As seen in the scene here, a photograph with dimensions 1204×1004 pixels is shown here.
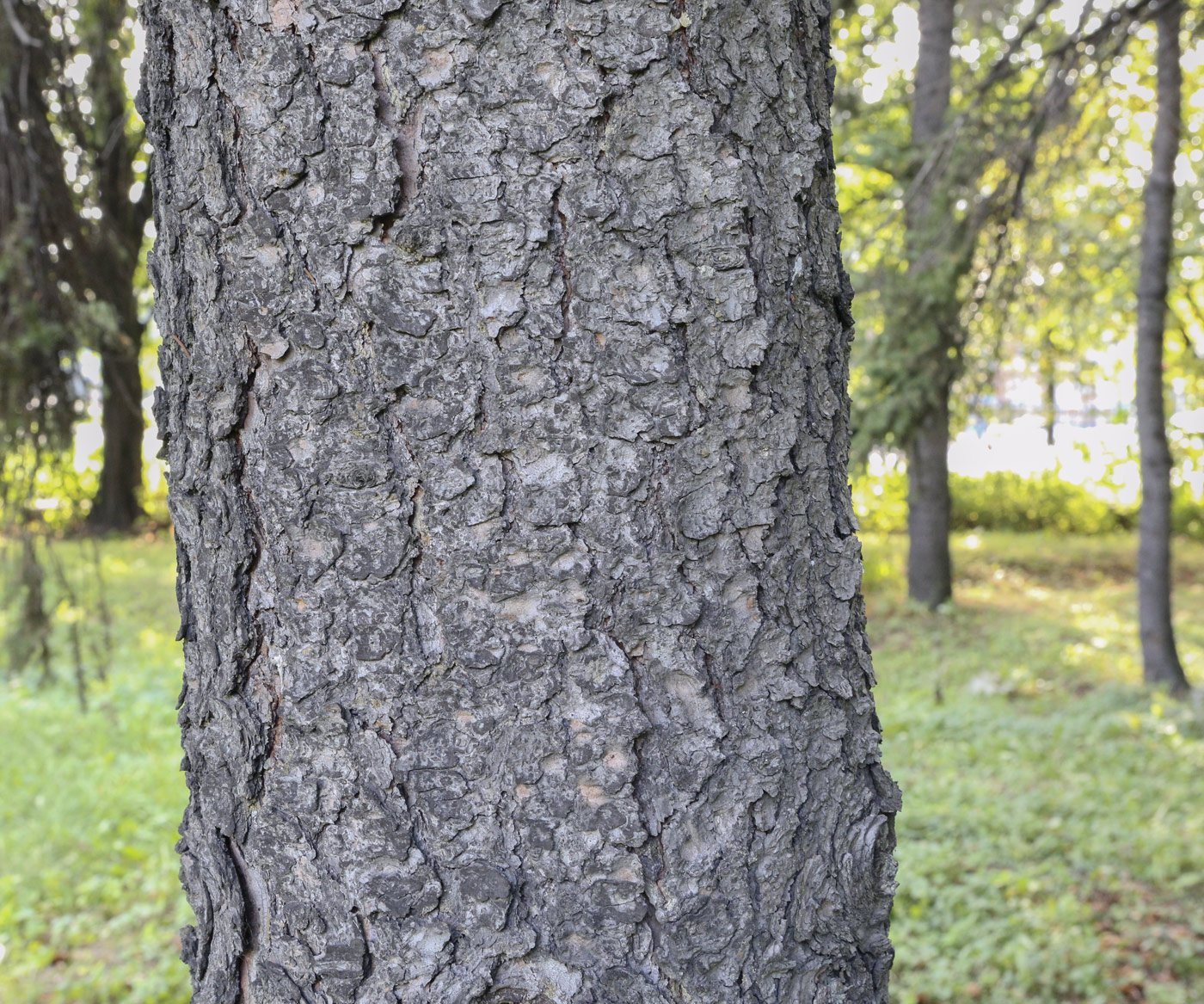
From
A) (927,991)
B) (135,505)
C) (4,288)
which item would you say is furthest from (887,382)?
(135,505)

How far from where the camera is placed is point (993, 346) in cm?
701

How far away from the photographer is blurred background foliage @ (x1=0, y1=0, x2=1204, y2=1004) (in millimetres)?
3568

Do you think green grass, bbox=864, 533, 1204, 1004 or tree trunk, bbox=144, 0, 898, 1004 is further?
green grass, bbox=864, 533, 1204, 1004

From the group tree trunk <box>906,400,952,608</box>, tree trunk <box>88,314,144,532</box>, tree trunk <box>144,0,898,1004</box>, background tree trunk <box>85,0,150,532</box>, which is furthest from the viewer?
tree trunk <box>88,314,144,532</box>

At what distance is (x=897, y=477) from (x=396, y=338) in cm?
1058

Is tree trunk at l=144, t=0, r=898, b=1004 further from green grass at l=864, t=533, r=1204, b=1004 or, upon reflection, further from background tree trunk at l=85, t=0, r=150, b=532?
background tree trunk at l=85, t=0, r=150, b=532

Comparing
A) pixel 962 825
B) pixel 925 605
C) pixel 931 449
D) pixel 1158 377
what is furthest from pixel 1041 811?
pixel 931 449

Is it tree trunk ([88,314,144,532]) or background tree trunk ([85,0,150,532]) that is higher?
background tree trunk ([85,0,150,532])

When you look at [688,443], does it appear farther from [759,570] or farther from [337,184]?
[337,184]

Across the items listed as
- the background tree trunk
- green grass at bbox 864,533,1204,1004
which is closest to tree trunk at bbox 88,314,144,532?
the background tree trunk

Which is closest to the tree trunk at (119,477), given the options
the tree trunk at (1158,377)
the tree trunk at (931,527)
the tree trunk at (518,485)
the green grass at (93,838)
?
the green grass at (93,838)

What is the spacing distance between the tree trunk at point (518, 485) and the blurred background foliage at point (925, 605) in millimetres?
2716

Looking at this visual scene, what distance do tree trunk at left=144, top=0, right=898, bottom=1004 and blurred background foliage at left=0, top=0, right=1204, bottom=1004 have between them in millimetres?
2716

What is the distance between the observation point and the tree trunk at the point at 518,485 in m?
0.95
